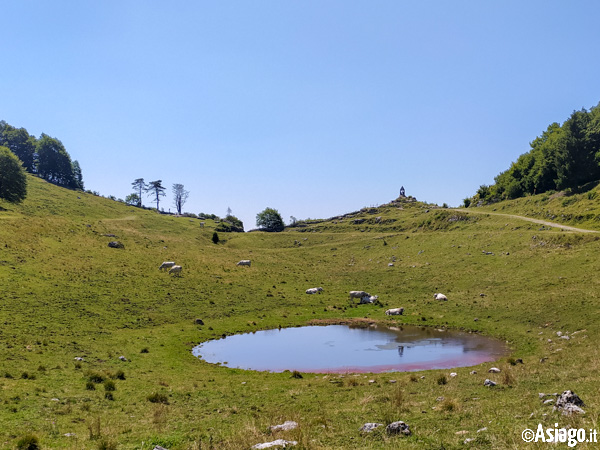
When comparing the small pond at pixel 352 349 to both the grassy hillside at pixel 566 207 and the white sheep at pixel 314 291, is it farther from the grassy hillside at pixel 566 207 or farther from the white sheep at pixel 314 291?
the grassy hillside at pixel 566 207

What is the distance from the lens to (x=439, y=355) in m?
36.3

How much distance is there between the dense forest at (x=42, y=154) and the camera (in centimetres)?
15562

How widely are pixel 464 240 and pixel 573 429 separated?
76.9m

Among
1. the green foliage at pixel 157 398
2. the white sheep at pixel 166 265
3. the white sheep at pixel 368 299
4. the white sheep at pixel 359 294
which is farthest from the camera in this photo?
the white sheep at pixel 166 265

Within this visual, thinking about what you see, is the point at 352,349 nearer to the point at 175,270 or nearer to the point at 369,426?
the point at 369,426

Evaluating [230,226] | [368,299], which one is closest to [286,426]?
[368,299]

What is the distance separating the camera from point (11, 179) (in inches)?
3679

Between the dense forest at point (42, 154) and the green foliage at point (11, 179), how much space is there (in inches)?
2556

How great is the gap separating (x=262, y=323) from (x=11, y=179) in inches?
3275

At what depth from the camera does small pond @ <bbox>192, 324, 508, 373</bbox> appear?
34.5 m

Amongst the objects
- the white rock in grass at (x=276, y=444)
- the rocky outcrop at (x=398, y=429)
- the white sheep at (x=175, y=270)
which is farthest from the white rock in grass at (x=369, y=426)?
the white sheep at (x=175, y=270)

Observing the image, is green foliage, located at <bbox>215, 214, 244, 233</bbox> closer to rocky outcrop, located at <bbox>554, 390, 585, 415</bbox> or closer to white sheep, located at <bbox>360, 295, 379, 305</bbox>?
white sheep, located at <bbox>360, 295, 379, 305</bbox>

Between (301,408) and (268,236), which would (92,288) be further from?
(268,236)

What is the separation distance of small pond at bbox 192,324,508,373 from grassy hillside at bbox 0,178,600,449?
2.78 meters
